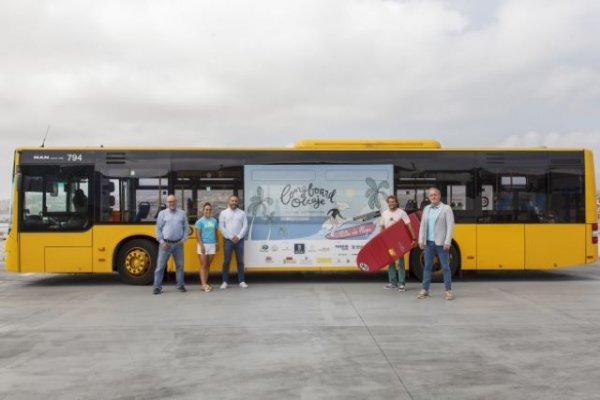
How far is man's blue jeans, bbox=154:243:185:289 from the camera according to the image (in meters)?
10.5

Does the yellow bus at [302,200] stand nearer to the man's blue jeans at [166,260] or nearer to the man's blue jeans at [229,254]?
the man's blue jeans at [229,254]

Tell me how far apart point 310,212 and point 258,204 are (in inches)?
41.0

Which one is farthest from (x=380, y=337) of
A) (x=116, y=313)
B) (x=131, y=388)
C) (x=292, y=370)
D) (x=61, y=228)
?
(x=61, y=228)

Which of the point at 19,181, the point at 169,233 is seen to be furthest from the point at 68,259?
the point at 169,233

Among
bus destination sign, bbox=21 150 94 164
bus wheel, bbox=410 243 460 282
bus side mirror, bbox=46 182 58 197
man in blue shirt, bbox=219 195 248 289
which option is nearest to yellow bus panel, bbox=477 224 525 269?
bus wheel, bbox=410 243 460 282

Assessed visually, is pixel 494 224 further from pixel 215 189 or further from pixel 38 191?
pixel 38 191

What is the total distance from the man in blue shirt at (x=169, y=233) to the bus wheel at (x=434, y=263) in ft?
15.1

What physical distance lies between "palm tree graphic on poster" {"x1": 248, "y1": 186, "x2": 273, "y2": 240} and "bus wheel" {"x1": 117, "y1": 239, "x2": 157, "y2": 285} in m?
1.98

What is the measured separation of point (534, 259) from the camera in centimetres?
1170

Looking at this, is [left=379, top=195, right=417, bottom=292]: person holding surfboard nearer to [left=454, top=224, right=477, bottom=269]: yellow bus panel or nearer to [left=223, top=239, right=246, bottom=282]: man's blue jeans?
[left=454, top=224, right=477, bottom=269]: yellow bus panel

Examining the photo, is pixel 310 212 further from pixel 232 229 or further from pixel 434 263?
pixel 434 263

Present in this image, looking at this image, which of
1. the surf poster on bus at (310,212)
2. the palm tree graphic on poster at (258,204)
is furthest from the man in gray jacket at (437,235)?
the palm tree graphic on poster at (258,204)

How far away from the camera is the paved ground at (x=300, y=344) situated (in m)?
4.89

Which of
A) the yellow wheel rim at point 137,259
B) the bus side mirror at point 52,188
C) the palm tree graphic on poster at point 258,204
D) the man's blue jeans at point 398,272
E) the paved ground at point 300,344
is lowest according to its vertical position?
the paved ground at point 300,344
